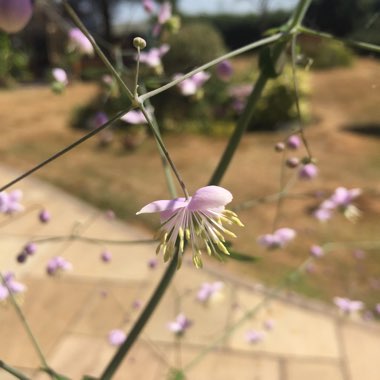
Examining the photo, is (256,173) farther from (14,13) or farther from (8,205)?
(14,13)

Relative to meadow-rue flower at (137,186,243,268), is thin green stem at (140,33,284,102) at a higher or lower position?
higher

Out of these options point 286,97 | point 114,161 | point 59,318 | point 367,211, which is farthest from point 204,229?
point 286,97

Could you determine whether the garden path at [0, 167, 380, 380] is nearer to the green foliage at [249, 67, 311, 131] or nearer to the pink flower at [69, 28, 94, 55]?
the pink flower at [69, 28, 94, 55]

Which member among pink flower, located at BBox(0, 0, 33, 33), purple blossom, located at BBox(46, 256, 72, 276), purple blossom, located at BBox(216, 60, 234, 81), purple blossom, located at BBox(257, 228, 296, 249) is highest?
pink flower, located at BBox(0, 0, 33, 33)

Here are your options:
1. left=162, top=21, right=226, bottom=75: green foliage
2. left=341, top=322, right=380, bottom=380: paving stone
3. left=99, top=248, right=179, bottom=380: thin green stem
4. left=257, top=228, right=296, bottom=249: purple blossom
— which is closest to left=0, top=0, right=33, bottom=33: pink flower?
left=99, top=248, right=179, bottom=380: thin green stem

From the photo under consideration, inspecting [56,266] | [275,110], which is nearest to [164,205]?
[56,266]

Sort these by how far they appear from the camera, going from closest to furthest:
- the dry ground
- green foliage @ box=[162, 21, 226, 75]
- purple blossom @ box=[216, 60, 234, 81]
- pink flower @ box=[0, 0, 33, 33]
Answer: pink flower @ box=[0, 0, 33, 33] → purple blossom @ box=[216, 60, 234, 81] → the dry ground → green foliage @ box=[162, 21, 226, 75]

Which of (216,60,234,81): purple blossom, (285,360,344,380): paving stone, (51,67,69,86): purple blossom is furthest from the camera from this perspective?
(285,360,344,380): paving stone
